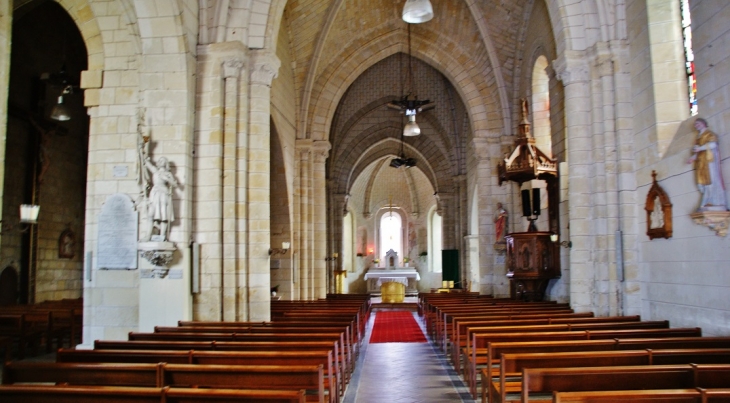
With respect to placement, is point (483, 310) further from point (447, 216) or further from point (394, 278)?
point (394, 278)

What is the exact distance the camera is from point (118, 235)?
9062mm

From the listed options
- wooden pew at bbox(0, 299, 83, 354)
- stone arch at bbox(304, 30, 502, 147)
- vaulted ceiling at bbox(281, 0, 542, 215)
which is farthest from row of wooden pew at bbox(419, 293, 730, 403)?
stone arch at bbox(304, 30, 502, 147)

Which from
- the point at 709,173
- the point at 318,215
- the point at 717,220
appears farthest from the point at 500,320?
the point at 318,215

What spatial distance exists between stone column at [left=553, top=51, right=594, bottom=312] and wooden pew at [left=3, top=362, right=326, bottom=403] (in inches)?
272

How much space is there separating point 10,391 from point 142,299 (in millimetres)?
5252

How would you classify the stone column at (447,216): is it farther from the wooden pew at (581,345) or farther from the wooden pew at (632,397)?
the wooden pew at (632,397)

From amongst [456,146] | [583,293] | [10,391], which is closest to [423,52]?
[456,146]

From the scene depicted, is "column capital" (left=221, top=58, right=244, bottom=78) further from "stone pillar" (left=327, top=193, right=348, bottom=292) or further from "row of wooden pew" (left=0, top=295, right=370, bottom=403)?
"stone pillar" (left=327, top=193, right=348, bottom=292)

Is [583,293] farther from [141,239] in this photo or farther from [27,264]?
[27,264]

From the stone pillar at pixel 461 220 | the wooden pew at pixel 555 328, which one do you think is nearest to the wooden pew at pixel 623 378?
the wooden pew at pixel 555 328

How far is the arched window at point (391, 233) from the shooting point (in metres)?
37.5

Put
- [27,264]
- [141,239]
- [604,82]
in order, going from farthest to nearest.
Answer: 1. [27,264]
2. [604,82]
3. [141,239]

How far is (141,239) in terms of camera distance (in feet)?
29.1

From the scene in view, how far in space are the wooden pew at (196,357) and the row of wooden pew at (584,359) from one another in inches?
70.6
